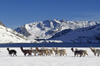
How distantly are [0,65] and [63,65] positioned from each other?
236 inches

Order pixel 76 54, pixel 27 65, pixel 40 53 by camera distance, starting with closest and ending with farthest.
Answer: pixel 27 65, pixel 40 53, pixel 76 54

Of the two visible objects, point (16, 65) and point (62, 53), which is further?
point (62, 53)

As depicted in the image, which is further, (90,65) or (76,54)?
(76,54)

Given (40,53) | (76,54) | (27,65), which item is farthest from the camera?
(76,54)

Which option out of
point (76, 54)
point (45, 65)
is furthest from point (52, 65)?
Answer: point (76, 54)

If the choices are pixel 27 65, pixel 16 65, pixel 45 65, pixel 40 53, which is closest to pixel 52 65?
pixel 45 65

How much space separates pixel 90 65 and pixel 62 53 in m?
10.9

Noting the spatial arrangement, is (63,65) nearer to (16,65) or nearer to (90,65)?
(90,65)

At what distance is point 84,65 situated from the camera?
56.6 feet

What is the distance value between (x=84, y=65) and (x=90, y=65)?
1.93 feet

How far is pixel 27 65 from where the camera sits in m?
17.2

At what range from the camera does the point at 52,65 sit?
17.3 m

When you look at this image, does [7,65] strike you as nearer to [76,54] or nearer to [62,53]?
[62,53]

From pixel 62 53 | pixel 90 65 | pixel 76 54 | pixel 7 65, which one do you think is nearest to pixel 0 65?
pixel 7 65
